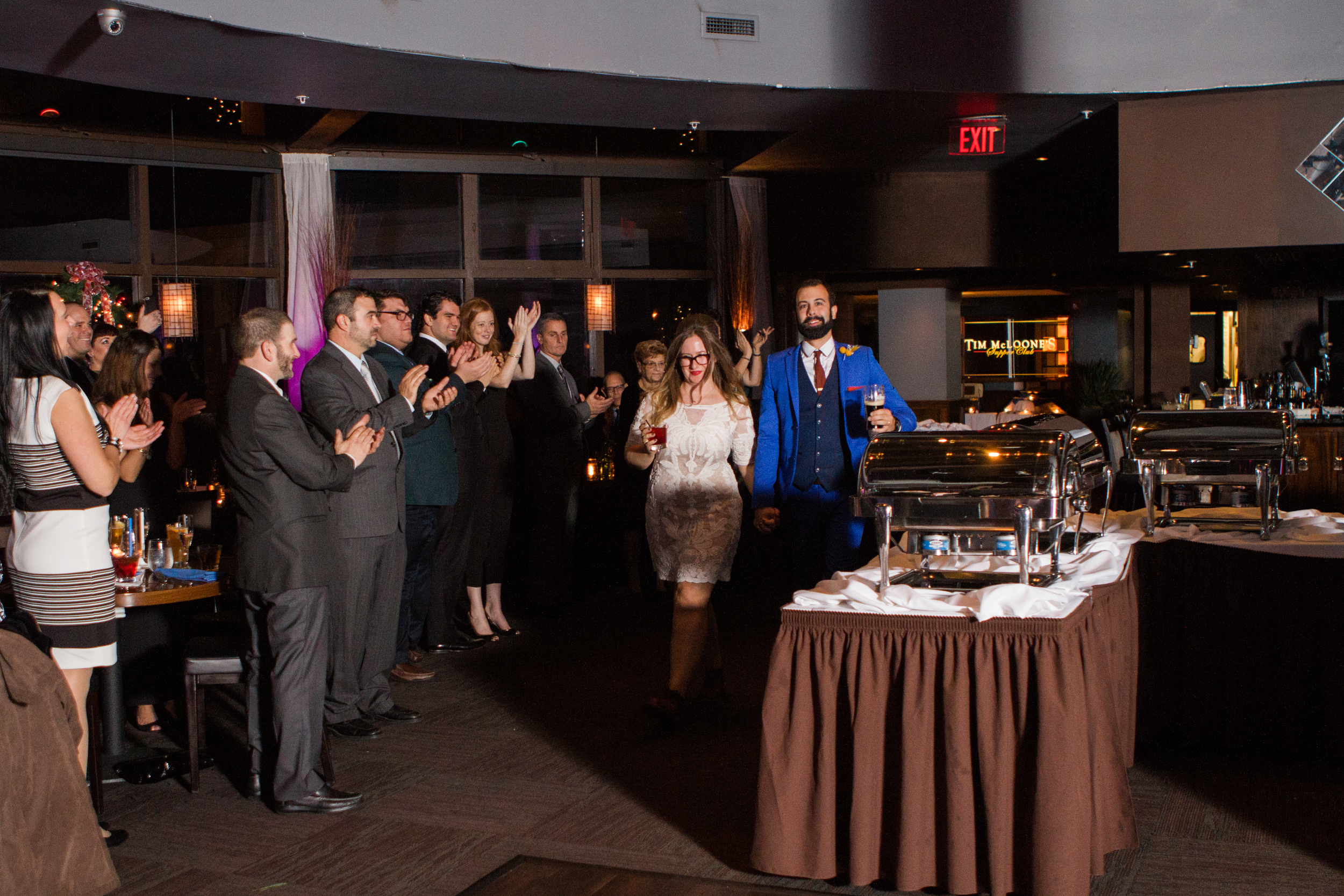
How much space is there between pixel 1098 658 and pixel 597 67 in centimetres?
433

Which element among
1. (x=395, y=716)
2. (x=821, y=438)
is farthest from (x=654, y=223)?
(x=395, y=716)

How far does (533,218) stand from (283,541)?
607 centimetres

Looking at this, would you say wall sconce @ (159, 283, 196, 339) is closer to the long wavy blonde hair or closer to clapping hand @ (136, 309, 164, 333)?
clapping hand @ (136, 309, 164, 333)

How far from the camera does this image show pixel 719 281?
926 cm

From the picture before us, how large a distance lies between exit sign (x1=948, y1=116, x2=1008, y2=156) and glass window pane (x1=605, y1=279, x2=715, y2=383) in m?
2.66

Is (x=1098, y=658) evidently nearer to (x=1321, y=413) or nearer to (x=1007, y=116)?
(x=1007, y=116)

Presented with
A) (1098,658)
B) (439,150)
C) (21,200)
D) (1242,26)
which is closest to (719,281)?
(439,150)

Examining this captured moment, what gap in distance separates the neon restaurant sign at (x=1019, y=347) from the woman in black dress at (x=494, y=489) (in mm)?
8782

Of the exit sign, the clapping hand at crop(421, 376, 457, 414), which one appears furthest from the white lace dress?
the exit sign

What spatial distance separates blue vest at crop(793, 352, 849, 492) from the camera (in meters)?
4.09

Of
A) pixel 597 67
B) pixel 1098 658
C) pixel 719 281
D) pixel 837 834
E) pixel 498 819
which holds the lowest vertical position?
pixel 498 819

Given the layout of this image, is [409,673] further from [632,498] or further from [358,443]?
[632,498]

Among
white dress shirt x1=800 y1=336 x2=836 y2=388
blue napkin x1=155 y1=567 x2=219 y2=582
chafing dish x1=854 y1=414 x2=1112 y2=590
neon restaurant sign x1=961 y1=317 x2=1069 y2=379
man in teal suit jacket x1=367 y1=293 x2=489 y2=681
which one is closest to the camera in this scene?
chafing dish x1=854 y1=414 x2=1112 y2=590

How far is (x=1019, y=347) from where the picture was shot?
542 inches
